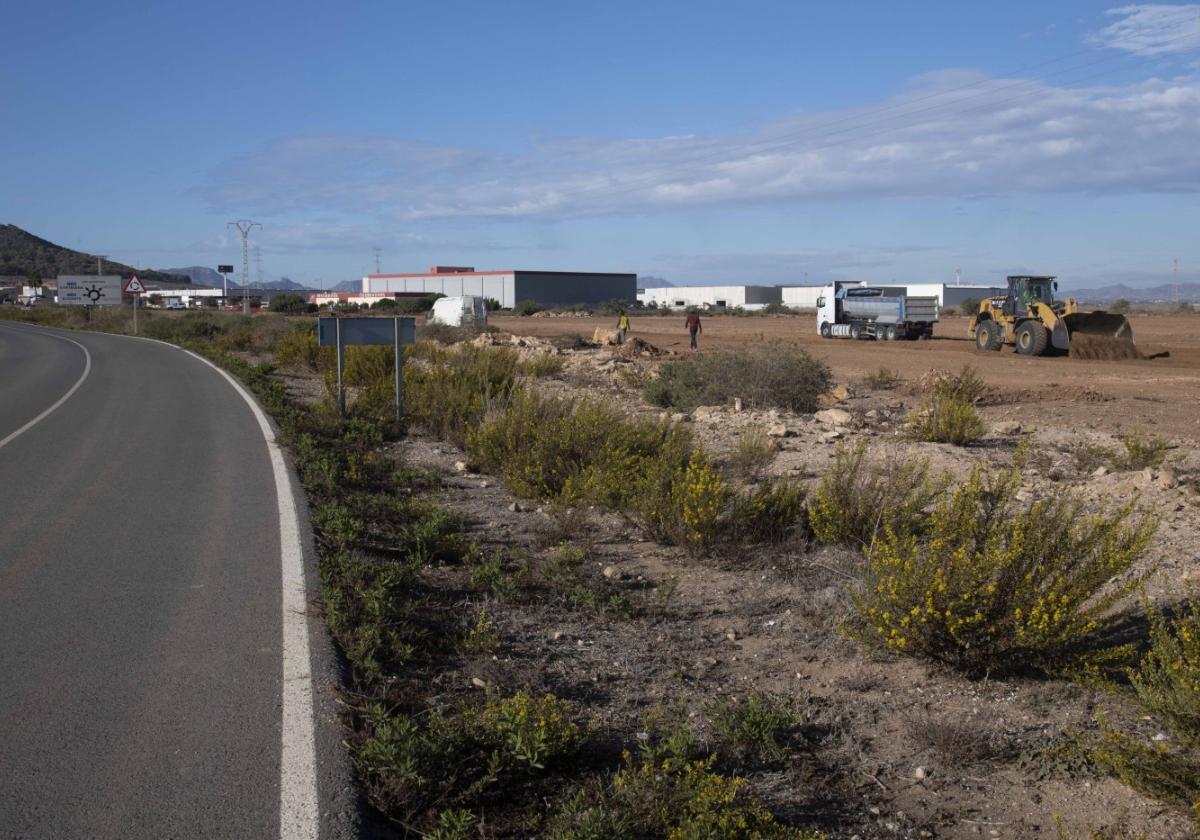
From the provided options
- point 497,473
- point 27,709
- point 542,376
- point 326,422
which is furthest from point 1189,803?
point 542,376

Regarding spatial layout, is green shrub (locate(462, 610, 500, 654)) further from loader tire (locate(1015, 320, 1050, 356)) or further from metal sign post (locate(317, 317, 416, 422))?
loader tire (locate(1015, 320, 1050, 356))

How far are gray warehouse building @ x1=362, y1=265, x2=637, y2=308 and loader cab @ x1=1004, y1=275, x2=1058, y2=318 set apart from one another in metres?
82.3

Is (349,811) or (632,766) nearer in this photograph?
(349,811)

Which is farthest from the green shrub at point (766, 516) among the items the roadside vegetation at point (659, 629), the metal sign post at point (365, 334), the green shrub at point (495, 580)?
the metal sign post at point (365, 334)

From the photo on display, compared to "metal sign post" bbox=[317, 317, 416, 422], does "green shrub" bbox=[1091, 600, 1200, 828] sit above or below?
below

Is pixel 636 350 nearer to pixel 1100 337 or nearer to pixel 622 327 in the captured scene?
Answer: pixel 622 327

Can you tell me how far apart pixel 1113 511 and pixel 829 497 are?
305 cm

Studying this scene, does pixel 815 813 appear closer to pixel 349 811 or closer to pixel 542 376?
pixel 349 811

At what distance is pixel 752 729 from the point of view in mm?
5289

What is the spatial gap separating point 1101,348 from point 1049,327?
1.71 meters

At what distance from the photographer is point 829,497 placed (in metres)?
8.69

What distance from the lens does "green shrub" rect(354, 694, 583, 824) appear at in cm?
460

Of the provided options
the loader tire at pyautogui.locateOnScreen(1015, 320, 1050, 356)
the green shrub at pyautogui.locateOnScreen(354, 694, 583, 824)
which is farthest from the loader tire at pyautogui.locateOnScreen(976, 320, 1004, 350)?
the green shrub at pyautogui.locateOnScreen(354, 694, 583, 824)

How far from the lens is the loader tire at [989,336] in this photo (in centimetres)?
3753
